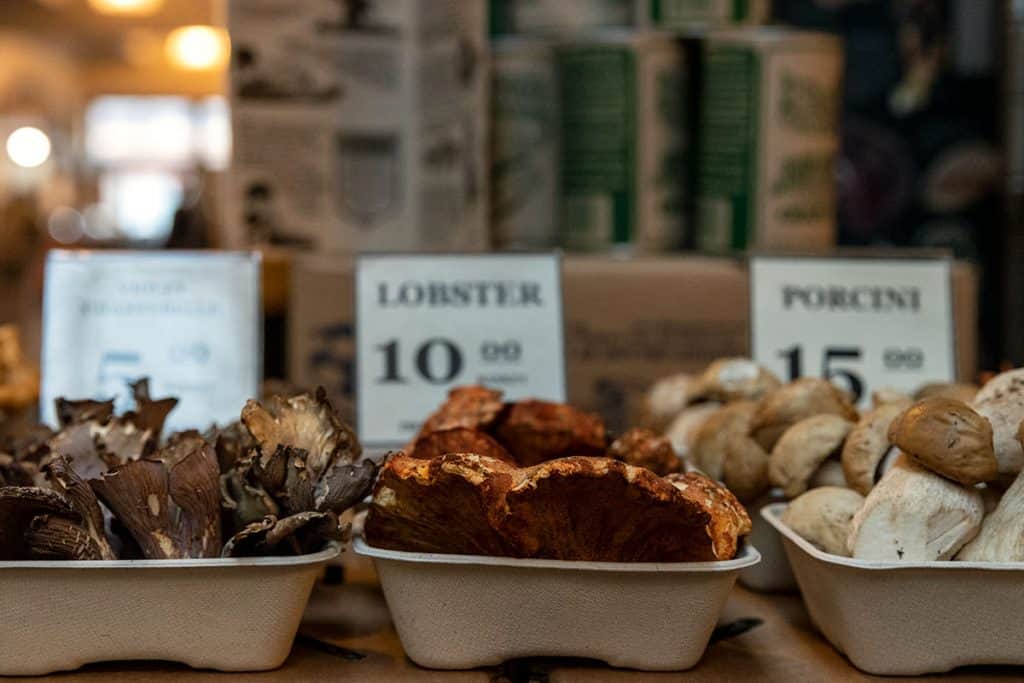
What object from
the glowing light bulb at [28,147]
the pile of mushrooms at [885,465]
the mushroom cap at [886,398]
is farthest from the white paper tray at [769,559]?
the glowing light bulb at [28,147]

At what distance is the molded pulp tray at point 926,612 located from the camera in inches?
29.8

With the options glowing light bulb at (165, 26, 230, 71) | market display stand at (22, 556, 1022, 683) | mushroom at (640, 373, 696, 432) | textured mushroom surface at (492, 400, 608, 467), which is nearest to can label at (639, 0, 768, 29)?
mushroom at (640, 373, 696, 432)

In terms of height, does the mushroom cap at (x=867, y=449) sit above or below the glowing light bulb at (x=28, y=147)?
below

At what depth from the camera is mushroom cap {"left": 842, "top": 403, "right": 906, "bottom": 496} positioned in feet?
2.86

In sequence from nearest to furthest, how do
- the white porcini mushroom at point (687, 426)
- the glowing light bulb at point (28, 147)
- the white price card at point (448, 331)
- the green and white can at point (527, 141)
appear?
1. the white porcini mushroom at point (687, 426)
2. the white price card at point (448, 331)
3. the green and white can at point (527, 141)
4. the glowing light bulb at point (28, 147)

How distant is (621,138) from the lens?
5.03 ft

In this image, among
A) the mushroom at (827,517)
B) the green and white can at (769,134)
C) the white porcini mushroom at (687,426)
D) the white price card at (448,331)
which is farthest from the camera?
the green and white can at (769,134)

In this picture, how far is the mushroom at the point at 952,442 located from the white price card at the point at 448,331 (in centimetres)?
51

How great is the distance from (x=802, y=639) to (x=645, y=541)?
20 cm

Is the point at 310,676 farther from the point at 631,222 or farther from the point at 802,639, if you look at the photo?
the point at 631,222

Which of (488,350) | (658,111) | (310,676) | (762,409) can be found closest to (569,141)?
(658,111)

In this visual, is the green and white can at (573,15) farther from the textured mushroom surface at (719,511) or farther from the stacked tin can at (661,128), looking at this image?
the textured mushroom surface at (719,511)

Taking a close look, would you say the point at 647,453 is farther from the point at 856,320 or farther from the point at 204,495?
the point at 856,320

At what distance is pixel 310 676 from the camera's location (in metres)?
0.79
